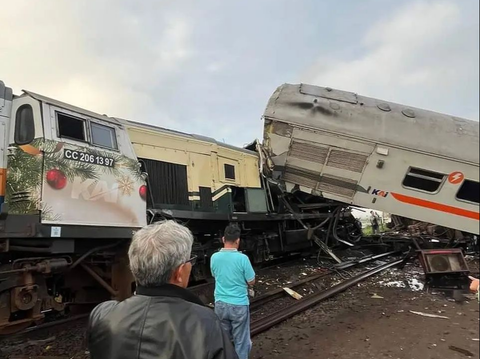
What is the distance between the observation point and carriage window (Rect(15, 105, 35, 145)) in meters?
5.10

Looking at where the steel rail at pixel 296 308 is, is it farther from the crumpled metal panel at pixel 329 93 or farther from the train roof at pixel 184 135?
the train roof at pixel 184 135

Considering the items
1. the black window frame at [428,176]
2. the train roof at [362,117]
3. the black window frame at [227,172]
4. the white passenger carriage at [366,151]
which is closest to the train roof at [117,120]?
the black window frame at [227,172]

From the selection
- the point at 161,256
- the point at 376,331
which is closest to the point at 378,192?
the point at 376,331

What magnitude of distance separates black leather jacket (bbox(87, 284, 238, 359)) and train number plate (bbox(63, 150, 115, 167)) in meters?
4.05

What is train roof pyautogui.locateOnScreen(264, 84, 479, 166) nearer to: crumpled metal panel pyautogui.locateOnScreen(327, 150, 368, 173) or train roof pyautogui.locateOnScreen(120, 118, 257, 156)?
crumpled metal panel pyautogui.locateOnScreen(327, 150, 368, 173)

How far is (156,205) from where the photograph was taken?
22.5 feet

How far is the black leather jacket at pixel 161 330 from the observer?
4.85 ft

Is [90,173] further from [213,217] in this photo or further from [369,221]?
[369,221]

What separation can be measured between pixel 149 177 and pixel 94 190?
1.62 m

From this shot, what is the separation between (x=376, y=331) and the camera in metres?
5.20

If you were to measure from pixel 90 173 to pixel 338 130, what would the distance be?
12.3 feet

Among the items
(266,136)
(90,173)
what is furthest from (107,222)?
(266,136)

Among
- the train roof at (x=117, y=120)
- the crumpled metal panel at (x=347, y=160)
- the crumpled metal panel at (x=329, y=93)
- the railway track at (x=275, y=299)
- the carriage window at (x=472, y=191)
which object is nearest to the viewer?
the carriage window at (x=472, y=191)

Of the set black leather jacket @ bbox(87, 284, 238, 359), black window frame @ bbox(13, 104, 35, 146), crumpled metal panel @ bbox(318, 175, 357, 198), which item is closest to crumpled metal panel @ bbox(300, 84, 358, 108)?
crumpled metal panel @ bbox(318, 175, 357, 198)
